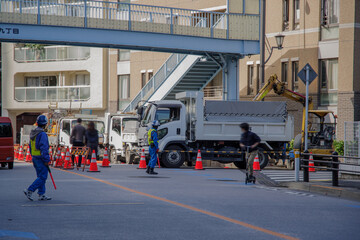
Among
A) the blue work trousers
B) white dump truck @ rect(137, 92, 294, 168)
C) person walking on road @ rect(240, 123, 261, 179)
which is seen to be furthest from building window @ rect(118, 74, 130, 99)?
the blue work trousers

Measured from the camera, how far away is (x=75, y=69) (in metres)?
50.2

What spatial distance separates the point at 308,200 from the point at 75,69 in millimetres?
39457

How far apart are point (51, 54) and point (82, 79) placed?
11.1 ft

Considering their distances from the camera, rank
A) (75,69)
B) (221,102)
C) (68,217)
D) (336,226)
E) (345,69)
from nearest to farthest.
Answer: (336,226) → (68,217) → (221,102) → (345,69) → (75,69)

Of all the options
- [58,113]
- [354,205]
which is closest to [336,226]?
[354,205]

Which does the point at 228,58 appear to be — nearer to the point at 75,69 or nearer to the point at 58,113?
the point at 58,113

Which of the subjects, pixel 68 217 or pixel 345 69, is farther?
pixel 345 69

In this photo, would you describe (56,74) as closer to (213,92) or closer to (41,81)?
(41,81)

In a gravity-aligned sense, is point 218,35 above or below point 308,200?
above

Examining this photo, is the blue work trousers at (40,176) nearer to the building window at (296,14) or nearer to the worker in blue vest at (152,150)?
the worker in blue vest at (152,150)

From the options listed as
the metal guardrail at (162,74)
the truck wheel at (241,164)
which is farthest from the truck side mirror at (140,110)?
the metal guardrail at (162,74)

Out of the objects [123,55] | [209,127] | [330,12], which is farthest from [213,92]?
[209,127]

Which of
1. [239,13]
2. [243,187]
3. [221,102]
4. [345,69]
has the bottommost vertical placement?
[243,187]

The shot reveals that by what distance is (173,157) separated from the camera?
81.3ft
